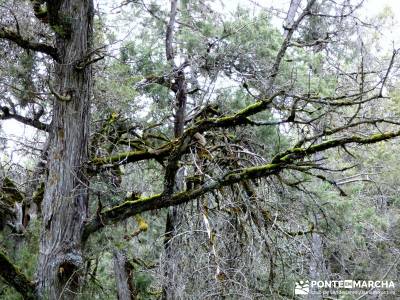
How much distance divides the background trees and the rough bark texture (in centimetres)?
2

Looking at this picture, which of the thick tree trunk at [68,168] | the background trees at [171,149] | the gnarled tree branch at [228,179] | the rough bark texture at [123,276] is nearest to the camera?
the gnarled tree branch at [228,179]

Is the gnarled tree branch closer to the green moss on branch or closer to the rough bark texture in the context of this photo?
the green moss on branch

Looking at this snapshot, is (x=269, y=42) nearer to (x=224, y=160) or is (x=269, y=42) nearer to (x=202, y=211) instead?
(x=224, y=160)

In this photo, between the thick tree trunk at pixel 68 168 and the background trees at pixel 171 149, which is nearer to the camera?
the background trees at pixel 171 149

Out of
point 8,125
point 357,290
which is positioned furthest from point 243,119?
point 357,290

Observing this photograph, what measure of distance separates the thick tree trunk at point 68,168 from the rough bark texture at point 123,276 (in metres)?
1.93

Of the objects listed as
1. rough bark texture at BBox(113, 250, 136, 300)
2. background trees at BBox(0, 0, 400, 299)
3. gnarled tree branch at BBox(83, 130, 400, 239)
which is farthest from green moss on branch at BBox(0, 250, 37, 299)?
rough bark texture at BBox(113, 250, 136, 300)

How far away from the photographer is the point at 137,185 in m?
6.13

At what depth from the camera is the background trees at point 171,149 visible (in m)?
4.50

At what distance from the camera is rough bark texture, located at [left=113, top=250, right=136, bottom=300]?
22.9ft

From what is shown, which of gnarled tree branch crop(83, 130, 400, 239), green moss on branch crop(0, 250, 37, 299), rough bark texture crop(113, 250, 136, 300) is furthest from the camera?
rough bark texture crop(113, 250, 136, 300)

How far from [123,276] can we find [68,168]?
103 inches

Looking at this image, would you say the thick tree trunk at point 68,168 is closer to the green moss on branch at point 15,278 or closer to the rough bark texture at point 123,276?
the green moss on branch at point 15,278

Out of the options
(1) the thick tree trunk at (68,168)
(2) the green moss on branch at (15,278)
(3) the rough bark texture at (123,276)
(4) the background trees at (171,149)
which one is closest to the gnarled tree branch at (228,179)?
(4) the background trees at (171,149)
